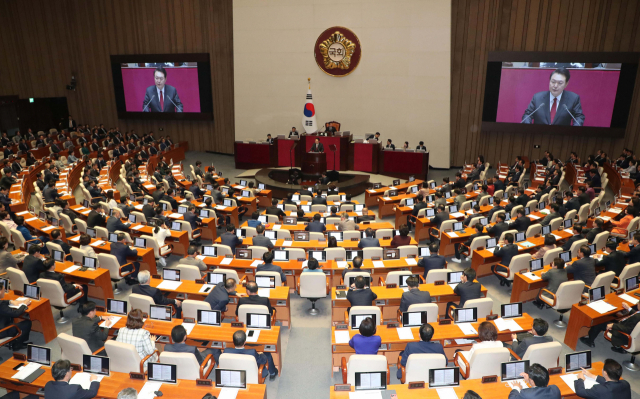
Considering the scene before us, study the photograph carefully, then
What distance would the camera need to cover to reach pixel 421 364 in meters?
5.32

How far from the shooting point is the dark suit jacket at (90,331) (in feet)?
20.4

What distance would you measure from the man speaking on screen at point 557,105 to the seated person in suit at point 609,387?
16.9m

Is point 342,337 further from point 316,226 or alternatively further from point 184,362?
point 316,226

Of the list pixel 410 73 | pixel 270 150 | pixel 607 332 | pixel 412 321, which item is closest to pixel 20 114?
pixel 270 150

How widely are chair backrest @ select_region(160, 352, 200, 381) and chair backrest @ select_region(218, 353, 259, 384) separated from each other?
1.15ft

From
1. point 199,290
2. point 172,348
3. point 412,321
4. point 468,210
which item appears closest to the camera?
point 172,348

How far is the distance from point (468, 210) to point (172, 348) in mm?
9682

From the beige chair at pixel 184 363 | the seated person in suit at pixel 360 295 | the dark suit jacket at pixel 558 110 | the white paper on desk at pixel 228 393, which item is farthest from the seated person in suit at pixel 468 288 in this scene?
the dark suit jacket at pixel 558 110

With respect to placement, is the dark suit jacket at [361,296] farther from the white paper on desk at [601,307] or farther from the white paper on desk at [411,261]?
the white paper on desk at [601,307]

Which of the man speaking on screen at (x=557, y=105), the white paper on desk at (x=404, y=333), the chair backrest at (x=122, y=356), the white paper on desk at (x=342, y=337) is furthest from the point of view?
the man speaking on screen at (x=557, y=105)

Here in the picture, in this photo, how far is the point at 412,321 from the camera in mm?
6531

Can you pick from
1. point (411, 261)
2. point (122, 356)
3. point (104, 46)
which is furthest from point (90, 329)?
point (104, 46)

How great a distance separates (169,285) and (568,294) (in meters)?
7.09

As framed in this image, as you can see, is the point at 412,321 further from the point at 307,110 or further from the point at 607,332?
the point at 307,110
